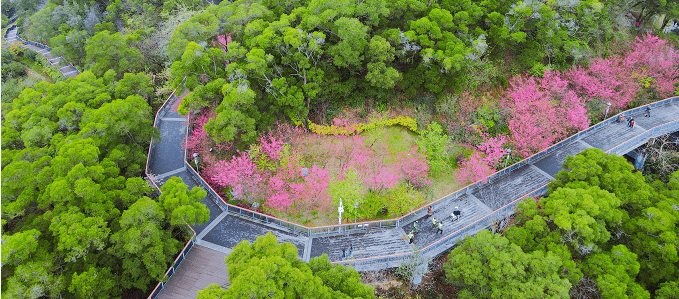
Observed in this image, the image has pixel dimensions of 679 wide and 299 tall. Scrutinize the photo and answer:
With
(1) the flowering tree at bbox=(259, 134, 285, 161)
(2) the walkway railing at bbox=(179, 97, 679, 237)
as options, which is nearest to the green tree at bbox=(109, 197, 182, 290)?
(2) the walkway railing at bbox=(179, 97, 679, 237)

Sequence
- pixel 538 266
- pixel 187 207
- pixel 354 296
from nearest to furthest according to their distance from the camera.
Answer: pixel 354 296
pixel 538 266
pixel 187 207

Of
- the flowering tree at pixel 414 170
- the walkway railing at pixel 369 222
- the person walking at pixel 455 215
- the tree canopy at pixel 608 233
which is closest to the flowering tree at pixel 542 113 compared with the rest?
the walkway railing at pixel 369 222

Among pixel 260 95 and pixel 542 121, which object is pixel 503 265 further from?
pixel 260 95

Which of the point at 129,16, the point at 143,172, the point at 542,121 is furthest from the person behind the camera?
the point at 129,16

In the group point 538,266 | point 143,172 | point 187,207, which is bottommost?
point 143,172

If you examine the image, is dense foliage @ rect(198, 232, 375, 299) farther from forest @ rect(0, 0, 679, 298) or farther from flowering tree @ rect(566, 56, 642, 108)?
flowering tree @ rect(566, 56, 642, 108)

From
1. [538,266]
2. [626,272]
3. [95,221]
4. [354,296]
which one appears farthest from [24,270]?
[626,272]

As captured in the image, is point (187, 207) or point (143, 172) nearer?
point (187, 207)

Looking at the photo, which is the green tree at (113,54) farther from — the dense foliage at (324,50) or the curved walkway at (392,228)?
the dense foliage at (324,50)
